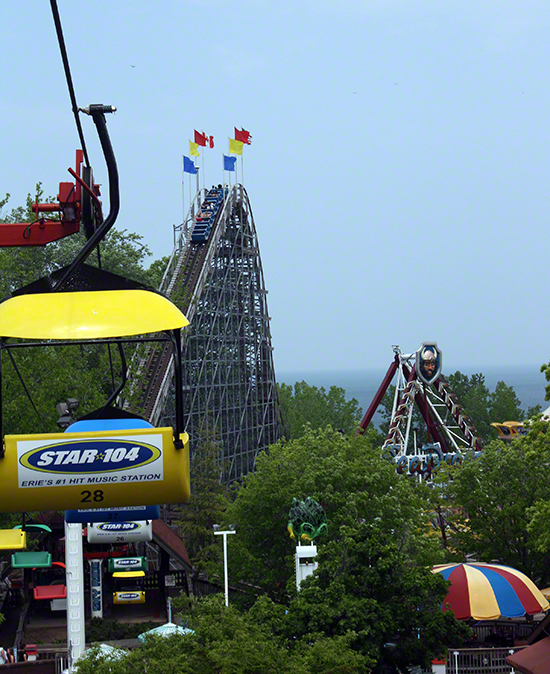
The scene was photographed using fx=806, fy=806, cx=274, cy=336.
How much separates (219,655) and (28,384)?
1720 cm

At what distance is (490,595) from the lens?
16469 millimetres

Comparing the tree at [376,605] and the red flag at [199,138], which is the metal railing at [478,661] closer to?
the tree at [376,605]

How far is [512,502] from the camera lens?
2205 centimetres

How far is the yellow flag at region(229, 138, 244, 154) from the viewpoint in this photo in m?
46.6

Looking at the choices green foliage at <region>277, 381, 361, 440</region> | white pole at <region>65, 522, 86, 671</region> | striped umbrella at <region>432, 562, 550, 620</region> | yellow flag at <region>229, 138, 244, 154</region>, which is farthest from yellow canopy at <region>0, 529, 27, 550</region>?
green foliage at <region>277, 381, 361, 440</region>

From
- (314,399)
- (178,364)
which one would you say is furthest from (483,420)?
(178,364)

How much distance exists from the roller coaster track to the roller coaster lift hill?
1072 inches

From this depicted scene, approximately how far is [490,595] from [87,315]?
44.1 ft

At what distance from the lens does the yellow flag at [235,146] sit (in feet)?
153

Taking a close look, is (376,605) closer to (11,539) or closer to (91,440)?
(11,539)

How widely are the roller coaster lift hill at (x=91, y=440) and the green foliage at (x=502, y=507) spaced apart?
16565 mm

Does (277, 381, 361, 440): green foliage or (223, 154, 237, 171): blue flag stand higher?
(223, 154, 237, 171): blue flag

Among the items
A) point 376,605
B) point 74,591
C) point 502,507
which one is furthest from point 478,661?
point 74,591

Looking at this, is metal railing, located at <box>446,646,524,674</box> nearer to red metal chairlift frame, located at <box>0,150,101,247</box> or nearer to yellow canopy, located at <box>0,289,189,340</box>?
red metal chairlift frame, located at <box>0,150,101,247</box>
